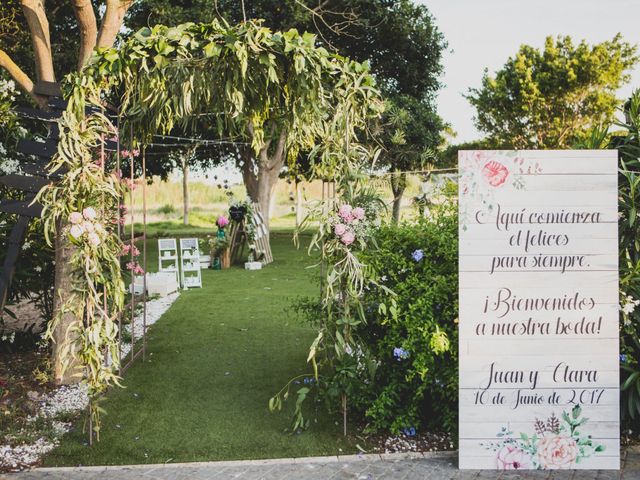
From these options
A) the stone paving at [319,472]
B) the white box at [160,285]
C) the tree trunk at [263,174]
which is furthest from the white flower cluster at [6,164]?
the tree trunk at [263,174]

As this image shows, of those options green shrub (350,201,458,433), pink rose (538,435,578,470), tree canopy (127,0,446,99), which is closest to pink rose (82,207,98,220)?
green shrub (350,201,458,433)

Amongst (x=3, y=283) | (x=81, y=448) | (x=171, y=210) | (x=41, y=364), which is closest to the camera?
(x=81, y=448)

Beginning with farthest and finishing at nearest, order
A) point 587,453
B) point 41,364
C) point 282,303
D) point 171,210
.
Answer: point 171,210
point 282,303
point 41,364
point 587,453

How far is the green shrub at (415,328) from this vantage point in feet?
14.8

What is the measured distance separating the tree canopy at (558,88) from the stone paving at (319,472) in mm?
21329

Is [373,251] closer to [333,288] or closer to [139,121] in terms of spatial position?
[333,288]

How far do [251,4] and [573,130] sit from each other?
15.2 metres

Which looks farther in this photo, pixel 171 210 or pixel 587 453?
pixel 171 210

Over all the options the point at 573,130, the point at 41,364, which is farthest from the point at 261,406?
the point at 573,130

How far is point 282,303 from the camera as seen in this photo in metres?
9.98

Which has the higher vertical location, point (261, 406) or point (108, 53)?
point (108, 53)

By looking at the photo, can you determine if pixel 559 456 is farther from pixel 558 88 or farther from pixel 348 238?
pixel 558 88

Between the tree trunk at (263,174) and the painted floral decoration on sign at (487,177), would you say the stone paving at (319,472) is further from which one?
the tree trunk at (263,174)

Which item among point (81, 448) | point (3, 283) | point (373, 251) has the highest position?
point (373, 251)
